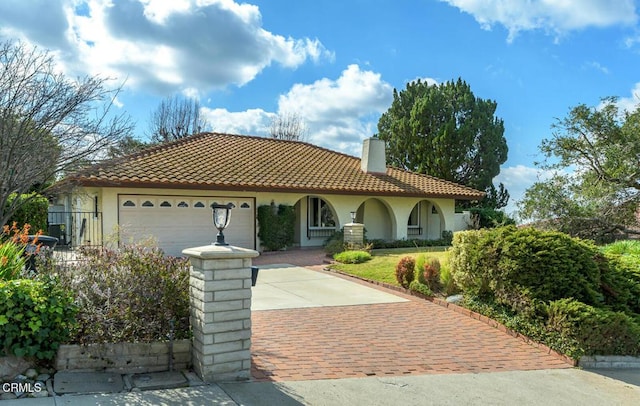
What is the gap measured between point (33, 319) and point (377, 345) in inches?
162

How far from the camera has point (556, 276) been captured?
7.01 metres

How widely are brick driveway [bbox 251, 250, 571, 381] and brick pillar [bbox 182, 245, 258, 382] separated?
16.9 inches

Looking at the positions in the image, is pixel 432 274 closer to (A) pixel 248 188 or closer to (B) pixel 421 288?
(B) pixel 421 288

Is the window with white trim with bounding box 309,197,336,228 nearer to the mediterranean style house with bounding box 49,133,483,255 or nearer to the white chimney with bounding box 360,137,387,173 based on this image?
the mediterranean style house with bounding box 49,133,483,255

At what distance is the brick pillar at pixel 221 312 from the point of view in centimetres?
439

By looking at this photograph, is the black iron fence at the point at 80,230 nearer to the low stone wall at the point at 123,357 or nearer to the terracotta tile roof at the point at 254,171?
the terracotta tile roof at the point at 254,171

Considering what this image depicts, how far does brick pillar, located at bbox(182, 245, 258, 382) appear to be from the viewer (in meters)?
4.39

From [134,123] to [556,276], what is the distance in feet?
30.7

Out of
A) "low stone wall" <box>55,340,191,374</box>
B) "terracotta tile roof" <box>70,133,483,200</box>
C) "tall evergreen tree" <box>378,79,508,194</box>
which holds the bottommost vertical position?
"low stone wall" <box>55,340,191,374</box>

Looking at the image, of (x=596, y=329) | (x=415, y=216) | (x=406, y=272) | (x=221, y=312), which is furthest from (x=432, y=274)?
(x=415, y=216)

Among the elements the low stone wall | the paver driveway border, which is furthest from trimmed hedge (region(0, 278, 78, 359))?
the paver driveway border

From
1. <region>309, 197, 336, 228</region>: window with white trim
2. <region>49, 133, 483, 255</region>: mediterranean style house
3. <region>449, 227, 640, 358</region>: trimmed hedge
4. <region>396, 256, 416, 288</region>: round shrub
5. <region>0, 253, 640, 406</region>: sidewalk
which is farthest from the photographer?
<region>309, 197, 336, 228</region>: window with white trim

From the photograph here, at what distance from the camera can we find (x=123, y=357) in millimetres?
4441

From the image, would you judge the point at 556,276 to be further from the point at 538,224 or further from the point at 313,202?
the point at 313,202
